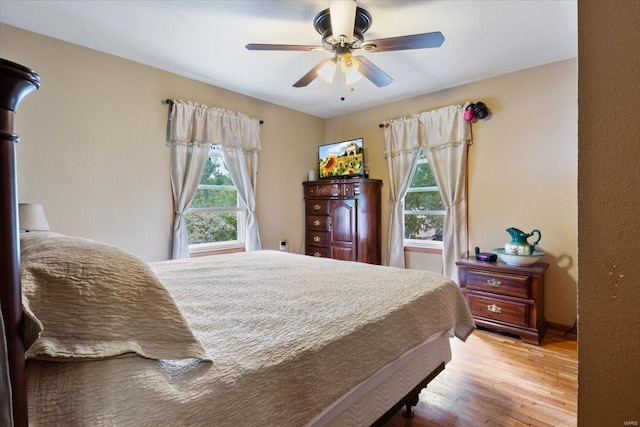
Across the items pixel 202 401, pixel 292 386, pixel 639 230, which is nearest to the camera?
pixel 639 230

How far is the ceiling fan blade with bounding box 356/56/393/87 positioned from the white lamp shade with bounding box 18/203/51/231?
8.35 feet

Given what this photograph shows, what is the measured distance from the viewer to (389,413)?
4.26 feet

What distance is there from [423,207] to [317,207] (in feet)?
4.81

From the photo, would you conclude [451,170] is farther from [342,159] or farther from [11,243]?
[11,243]

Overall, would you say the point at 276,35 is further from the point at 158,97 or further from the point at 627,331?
the point at 627,331

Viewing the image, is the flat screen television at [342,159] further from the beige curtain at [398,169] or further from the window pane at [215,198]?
the window pane at [215,198]

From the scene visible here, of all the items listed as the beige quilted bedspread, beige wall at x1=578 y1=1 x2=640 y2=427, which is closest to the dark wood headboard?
the beige quilted bedspread

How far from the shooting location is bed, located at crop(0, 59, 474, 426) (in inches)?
22.6

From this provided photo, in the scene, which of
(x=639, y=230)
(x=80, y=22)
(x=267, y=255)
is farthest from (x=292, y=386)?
(x=80, y=22)

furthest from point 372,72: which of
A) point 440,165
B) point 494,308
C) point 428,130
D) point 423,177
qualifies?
point 494,308

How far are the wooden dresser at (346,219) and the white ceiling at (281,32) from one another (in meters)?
1.38

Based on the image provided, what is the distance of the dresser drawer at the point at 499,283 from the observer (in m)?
2.66

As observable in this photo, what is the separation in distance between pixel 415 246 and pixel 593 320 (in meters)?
3.28

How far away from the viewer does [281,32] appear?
238cm
